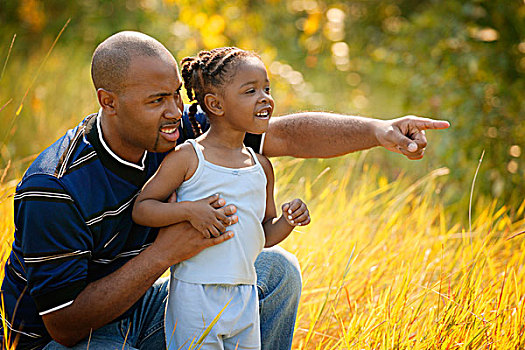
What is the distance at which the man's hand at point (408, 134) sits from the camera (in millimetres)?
2258

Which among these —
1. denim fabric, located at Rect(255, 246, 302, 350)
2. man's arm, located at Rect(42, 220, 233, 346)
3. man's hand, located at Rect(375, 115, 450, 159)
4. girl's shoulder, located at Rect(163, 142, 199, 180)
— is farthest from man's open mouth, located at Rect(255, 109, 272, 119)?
denim fabric, located at Rect(255, 246, 302, 350)

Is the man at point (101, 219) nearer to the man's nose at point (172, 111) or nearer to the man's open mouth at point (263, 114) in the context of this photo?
the man's nose at point (172, 111)

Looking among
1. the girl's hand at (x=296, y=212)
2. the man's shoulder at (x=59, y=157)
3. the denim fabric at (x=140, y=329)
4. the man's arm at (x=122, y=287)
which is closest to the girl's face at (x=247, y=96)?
the girl's hand at (x=296, y=212)

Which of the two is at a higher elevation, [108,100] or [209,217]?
[108,100]

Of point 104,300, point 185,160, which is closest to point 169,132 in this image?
point 185,160

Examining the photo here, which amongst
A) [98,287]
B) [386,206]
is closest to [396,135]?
[98,287]

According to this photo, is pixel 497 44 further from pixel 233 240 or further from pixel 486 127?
pixel 233 240

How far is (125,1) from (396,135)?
616cm

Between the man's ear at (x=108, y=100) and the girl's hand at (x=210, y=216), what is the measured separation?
409 mm

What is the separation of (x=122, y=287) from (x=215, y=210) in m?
0.39

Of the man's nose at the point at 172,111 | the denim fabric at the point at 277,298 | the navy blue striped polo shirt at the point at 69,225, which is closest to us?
the navy blue striped polo shirt at the point at 69,225

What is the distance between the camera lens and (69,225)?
1949mm

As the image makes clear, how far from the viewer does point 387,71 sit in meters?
6.23

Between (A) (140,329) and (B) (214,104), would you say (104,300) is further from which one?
(B) (214,104)
